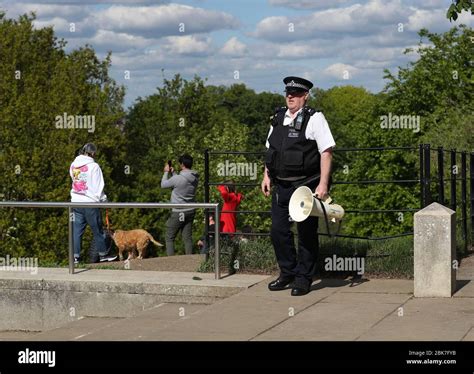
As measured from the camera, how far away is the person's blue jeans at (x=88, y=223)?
12.8m

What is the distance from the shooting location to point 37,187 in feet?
145

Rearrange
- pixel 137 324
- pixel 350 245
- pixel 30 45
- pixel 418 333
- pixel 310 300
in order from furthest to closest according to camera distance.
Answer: pixel 30 45 < pixel 350 245 < pixel 310 300 < pixel 137 324 < pixel 418 333

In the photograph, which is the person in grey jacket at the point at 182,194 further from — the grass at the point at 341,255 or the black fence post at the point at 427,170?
the black fence post at the point at 427,170

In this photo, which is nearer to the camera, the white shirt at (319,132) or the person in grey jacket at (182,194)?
the white shirt at (319,132)

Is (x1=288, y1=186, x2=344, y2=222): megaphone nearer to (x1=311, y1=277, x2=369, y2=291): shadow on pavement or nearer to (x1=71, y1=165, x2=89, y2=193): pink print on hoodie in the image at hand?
(x1=311, y1=277, x2=369, y2=291): shadow on pavement

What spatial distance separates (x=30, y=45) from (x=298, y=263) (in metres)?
42.6

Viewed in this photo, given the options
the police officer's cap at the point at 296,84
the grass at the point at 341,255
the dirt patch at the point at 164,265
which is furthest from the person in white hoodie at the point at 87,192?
the police officer's cap at the point at 296,84

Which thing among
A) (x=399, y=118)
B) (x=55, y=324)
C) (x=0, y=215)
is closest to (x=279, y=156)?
(x=55, y=324)

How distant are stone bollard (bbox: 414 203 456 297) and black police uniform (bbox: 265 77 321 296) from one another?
968mm

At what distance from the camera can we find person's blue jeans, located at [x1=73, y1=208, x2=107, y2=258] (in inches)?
502

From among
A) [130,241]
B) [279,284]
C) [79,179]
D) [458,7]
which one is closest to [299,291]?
[279,284]

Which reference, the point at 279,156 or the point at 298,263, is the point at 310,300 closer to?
the point at 298,263

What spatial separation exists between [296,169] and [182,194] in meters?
5.44

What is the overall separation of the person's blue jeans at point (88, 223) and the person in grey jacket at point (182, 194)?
125 cm
